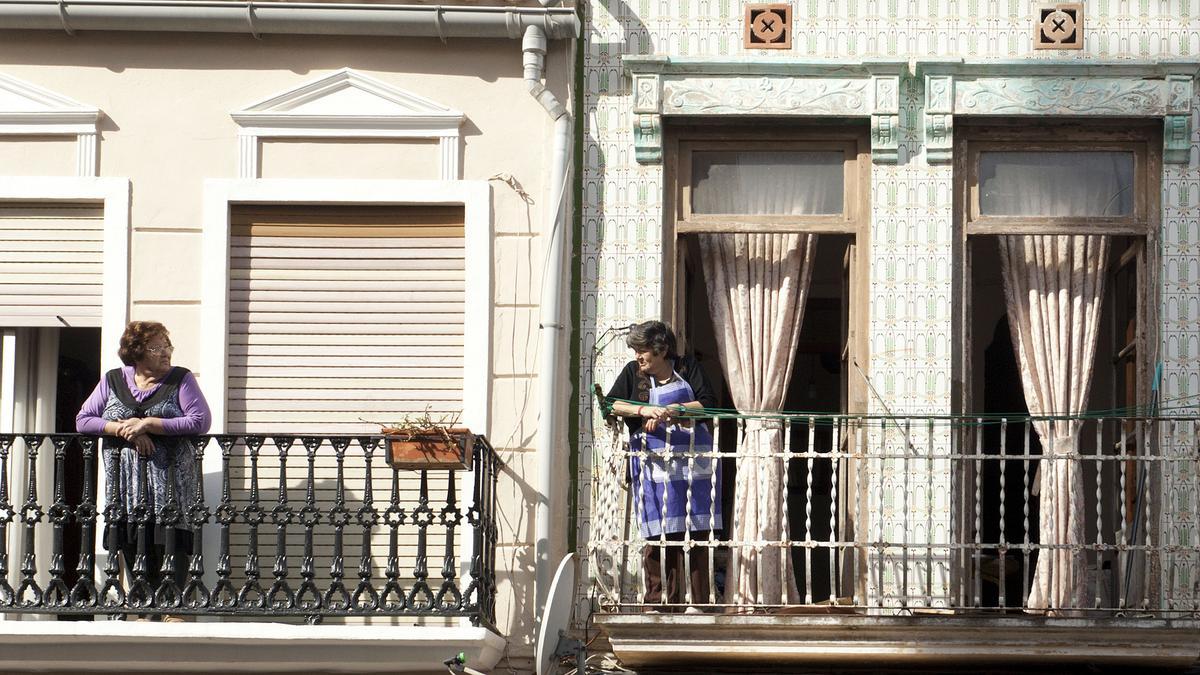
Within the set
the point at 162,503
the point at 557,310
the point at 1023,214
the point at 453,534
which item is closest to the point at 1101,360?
the point at 1023,214

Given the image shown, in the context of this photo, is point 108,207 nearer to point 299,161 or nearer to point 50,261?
point 50,261

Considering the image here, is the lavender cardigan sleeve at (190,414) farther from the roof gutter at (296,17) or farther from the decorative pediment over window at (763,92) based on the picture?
the decorative pediment over window at (763,92)

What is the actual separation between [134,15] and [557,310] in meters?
2.93

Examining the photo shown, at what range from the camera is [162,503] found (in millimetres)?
11125

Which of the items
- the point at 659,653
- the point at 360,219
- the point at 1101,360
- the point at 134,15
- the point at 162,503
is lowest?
the point at 659,653

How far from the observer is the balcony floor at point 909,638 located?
35.3ft

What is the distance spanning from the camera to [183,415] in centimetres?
1112

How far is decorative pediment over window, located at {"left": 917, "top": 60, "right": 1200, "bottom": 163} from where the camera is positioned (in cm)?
1179

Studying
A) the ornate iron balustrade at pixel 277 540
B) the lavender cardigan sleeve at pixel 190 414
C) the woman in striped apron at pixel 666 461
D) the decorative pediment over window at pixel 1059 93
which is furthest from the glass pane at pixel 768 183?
the lavender cardigan sleeve at pixel 190 414

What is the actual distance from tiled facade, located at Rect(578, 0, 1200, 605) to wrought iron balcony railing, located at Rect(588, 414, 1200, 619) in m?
0.07

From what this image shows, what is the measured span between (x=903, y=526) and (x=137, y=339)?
13.8 feet

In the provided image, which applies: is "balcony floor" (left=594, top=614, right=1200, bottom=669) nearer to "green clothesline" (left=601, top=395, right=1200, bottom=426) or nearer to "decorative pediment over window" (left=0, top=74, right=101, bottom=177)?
"green clothesline" (left=601, top=395, right=1200, bottom=426)

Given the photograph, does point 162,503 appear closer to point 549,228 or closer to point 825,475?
point 549,228

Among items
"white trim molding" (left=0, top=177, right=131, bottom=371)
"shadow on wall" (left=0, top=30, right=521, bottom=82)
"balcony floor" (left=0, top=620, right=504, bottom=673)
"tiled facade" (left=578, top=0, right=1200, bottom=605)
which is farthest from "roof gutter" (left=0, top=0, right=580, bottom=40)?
"balcony floor" (left=0, top=620, right=504, bottom=673)
